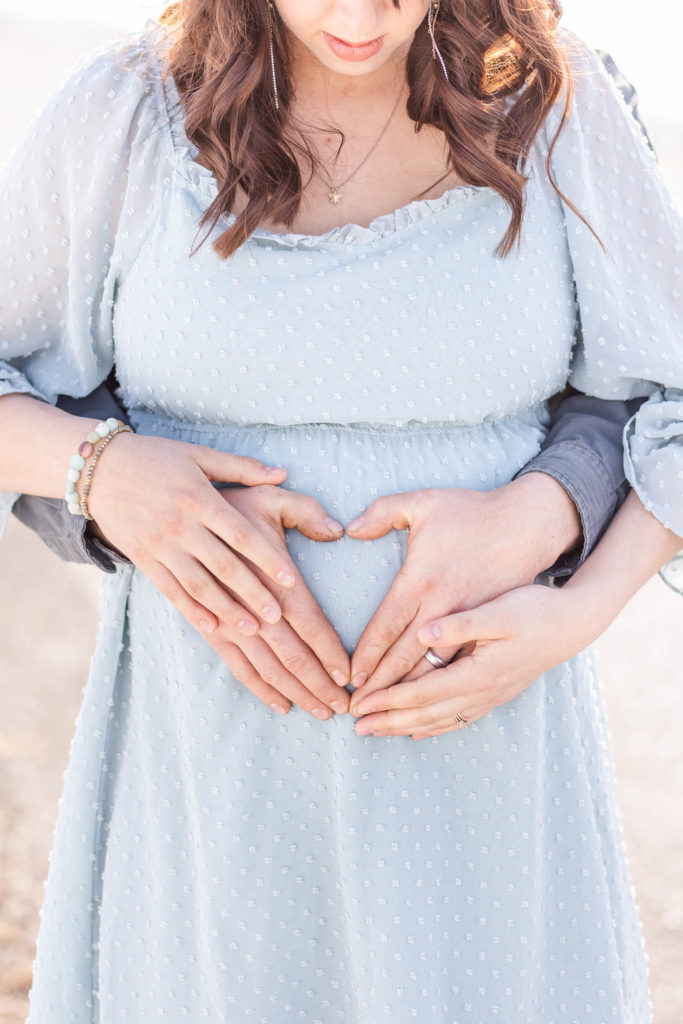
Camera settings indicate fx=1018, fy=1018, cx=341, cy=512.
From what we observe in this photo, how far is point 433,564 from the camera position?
1256 millimetres

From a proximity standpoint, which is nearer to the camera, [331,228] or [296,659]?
[296,659]

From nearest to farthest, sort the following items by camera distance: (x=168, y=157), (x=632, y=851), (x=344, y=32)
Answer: (x=344, y=32) < (x=168, y=157) < (x=632, y=851)

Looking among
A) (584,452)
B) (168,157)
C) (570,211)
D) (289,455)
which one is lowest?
(584,452)

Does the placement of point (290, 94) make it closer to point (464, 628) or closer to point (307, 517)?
point (307, 517)

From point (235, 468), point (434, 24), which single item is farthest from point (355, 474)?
point (434, 24)

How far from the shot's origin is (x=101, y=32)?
41.1ft

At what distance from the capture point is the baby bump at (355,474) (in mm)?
1297

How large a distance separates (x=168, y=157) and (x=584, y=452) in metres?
0.68

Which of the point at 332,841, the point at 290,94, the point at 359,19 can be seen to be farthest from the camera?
the point at 290,94

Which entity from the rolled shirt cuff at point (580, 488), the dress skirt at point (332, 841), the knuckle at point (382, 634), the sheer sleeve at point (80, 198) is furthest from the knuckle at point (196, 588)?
the rolled shirt cuff at point (580, 488)

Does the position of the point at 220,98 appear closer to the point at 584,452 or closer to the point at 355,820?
the point at 584,452

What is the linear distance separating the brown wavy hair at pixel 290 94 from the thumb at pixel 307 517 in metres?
0.32

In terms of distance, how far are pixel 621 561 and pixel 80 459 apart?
72cm

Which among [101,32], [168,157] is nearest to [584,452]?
[168,157]
